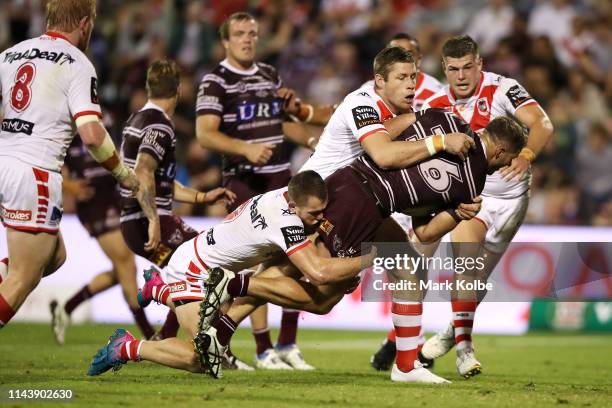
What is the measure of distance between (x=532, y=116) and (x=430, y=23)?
1026 cm

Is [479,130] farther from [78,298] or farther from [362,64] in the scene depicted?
[362,64]

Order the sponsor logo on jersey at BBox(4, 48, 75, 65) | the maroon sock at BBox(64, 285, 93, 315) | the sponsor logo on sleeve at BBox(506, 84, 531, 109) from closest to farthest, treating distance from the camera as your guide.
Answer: the sponsor logo on jersey at BBox(4, 48, 75, 65)
the sponsor logo on sleeve at BBox(506, 84, 531, 109)
the maroon sock at BBox(64, 285, 93, 315)

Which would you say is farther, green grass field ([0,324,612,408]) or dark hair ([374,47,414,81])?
dark hair ([374,47,414,81])

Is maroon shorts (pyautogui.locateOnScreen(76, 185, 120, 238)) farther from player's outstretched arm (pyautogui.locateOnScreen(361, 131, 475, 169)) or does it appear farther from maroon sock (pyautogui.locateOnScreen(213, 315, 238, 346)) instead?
player's outstretched arm (pyautogui.locateOnScreen(361, 131, 475, 169))

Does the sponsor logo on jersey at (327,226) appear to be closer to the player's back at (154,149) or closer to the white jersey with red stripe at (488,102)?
the white jersey with red stripe at (488,102)

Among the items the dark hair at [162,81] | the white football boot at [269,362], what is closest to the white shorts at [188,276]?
the white football boot at [269,362]

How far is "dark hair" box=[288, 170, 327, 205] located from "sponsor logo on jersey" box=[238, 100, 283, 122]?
292 centimetres

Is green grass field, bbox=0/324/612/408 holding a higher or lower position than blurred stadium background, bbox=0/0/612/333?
lower

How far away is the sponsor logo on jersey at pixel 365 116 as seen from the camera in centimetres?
796

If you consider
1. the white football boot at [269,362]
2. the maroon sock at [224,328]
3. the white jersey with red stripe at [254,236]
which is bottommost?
the white football boot at [269,362]

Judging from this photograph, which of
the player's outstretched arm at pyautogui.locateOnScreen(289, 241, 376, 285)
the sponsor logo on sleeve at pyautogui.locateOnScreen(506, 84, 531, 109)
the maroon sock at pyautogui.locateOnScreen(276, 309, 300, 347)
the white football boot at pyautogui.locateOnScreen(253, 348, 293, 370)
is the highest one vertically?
the sponsor logo on sleeve at pyautogui.locateOnScreen(506, 84, 531, 109)

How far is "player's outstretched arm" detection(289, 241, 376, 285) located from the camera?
25.1 feet

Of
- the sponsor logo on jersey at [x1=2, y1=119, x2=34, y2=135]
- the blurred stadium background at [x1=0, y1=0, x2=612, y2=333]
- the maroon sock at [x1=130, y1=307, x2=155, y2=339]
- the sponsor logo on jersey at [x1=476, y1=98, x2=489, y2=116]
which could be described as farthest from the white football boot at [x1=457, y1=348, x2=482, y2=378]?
the blurred stadium background at [x1=0, y1=0, x2=612, y2=333]

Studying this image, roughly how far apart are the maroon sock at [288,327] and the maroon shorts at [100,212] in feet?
9.25
